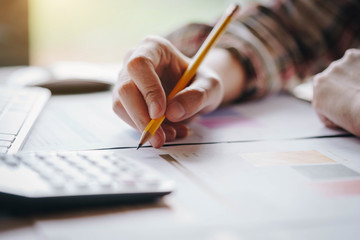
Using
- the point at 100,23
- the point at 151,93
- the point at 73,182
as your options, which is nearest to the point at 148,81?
the point at 151,93

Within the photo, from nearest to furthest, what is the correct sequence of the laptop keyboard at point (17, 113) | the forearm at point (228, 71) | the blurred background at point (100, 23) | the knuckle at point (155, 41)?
the laptop keyboard at point (17, 113) < the knuckle at point (155, 41) < the forearm at point (228, 71) < the blurred background at point (100, 23)

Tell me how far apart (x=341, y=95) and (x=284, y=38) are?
0.95 ft

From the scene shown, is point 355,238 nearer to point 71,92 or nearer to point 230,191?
point 230,191

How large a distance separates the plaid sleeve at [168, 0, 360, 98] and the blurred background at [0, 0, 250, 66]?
30.1 inches

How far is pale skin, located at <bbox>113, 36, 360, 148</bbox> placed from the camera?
472mm

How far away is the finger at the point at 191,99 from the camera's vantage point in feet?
1.55

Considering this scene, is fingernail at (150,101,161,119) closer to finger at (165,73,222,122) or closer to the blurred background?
finger at (165,73,222,122)

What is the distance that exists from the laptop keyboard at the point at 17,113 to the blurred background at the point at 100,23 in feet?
2.68

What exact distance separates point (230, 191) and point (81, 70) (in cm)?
65

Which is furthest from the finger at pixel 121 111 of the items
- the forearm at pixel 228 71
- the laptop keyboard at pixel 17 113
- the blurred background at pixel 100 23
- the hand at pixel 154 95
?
the blurred background at pixel 100 23

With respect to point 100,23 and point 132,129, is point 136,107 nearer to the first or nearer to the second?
point 132,129

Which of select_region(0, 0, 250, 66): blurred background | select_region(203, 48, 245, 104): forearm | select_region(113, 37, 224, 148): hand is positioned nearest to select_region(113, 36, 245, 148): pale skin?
select_region(113, 37, 224, 148): hand

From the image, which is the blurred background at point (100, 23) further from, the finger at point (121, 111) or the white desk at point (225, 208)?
the white desk at point (225, 208)

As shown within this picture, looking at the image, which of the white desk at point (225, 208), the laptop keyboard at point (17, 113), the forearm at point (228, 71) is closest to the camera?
the white desk at point (225, 208)
